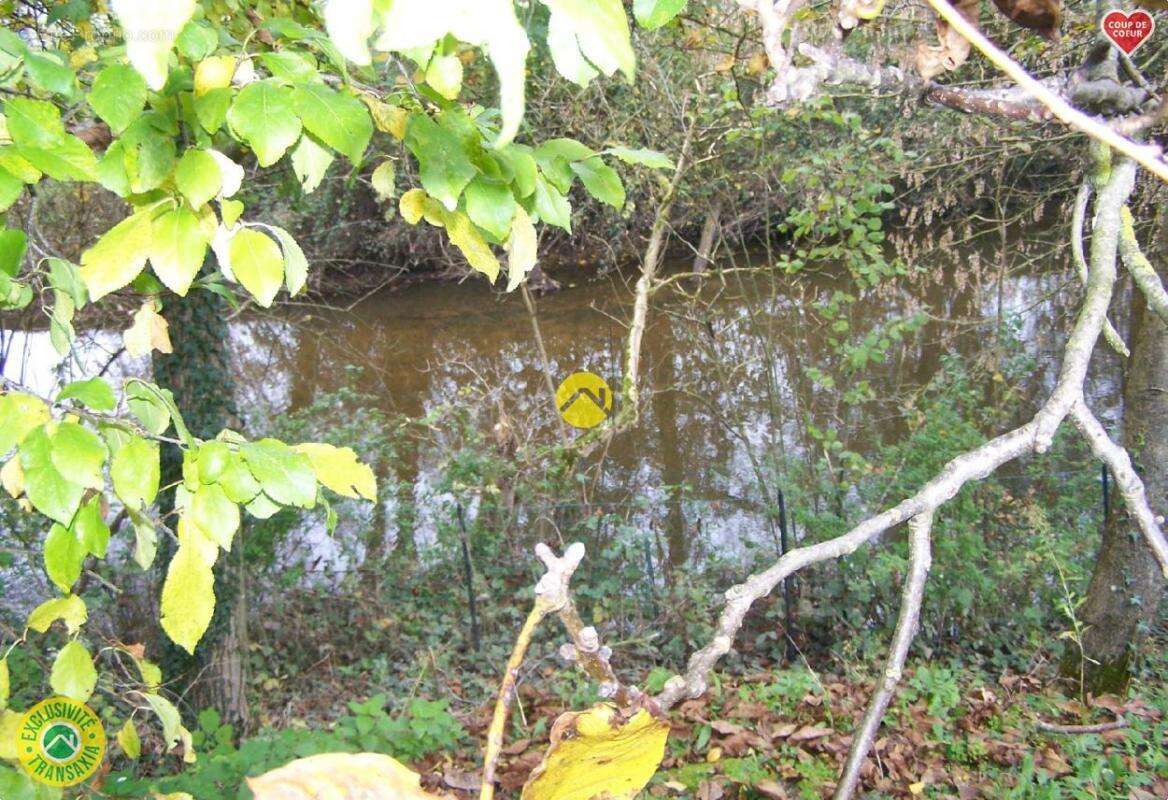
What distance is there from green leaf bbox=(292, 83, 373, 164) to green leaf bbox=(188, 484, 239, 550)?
482mm

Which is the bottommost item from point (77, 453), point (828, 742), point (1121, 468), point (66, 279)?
point (828, 742)

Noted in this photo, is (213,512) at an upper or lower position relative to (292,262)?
lower

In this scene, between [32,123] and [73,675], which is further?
[73,675]

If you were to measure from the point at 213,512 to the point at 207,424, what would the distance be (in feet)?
13.2

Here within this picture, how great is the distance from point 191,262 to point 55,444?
0.28m

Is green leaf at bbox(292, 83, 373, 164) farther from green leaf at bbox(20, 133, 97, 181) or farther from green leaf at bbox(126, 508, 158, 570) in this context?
green leaf at bbox(126, 508, 158, 570)

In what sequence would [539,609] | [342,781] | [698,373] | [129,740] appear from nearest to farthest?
[539,609] < [342,781] < [129,740] < [698,373]

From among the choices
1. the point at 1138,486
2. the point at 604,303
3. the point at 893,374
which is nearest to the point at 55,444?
the point at 1138,486

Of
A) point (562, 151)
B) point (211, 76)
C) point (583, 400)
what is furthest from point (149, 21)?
point (583, 400)

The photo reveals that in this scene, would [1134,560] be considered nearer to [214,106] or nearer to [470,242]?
[470,242]

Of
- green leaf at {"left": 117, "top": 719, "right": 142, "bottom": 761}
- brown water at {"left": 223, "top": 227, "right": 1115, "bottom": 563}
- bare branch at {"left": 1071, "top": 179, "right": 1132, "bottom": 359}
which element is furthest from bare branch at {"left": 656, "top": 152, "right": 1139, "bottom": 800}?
brown water at {"left": 223, "top": 227, "right": 1115, "bottom": 563}

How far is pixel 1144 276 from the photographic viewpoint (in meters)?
1.60

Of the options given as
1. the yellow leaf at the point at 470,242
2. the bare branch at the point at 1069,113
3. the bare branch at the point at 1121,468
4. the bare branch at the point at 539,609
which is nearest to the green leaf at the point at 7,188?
the yellow leaf at the point at 470,242

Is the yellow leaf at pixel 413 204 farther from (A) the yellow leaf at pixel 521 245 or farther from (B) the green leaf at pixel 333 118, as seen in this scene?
(B) the green leaf at pixel 333 118
